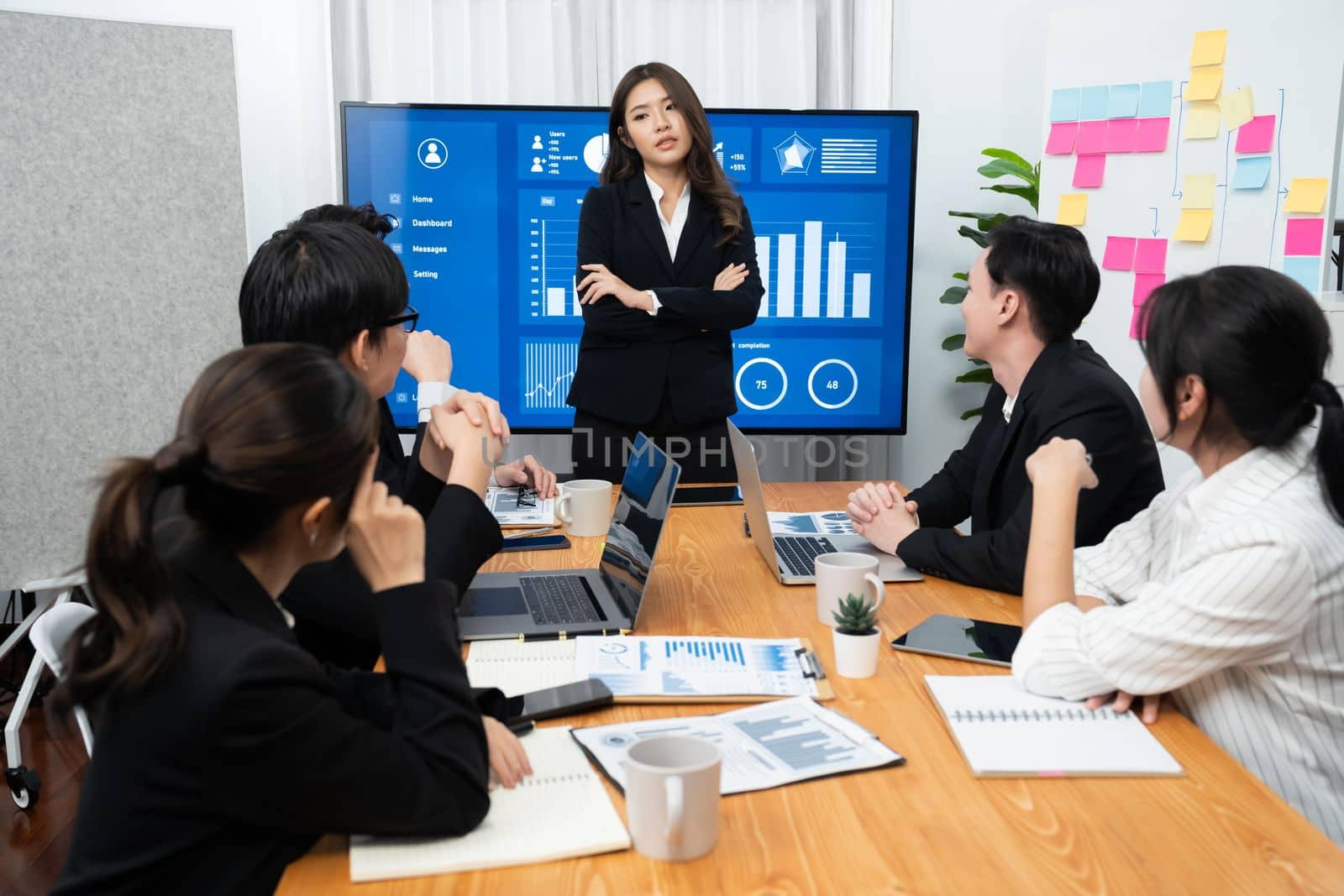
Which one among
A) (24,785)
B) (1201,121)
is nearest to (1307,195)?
(1201,121)

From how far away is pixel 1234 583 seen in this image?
1140mm

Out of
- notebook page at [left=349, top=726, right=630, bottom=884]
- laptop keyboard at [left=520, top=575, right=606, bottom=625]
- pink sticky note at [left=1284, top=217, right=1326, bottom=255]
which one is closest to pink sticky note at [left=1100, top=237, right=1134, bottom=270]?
pink sticky note at [left=1284, top=217, right=1326, bottom=255]

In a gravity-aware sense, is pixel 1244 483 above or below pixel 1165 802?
above

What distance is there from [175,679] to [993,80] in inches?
151

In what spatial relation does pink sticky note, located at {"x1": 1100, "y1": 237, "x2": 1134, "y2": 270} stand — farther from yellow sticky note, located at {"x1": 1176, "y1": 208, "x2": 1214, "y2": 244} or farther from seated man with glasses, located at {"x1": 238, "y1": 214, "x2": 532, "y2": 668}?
seated man with glasses, located at {"x1": 238, "y1": 214, "x2": 532, "y2": 668}

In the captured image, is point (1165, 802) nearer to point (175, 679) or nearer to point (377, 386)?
point (175, 679)

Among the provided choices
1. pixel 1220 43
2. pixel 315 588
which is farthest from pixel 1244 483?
pixel 1220 43

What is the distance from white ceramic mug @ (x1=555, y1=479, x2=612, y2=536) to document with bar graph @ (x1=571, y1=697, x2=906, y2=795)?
863mm

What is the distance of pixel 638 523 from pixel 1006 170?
8.75 feet

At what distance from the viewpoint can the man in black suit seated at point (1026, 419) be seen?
1.72 metres

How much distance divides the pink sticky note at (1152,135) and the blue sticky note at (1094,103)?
0.14 m

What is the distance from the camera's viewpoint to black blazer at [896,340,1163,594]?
1.68 metres

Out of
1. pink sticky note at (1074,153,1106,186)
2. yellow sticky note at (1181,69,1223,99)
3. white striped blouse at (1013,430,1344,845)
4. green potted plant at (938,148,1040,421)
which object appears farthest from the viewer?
green potted plant at (938,148,1040,421)

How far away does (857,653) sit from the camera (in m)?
1.29
